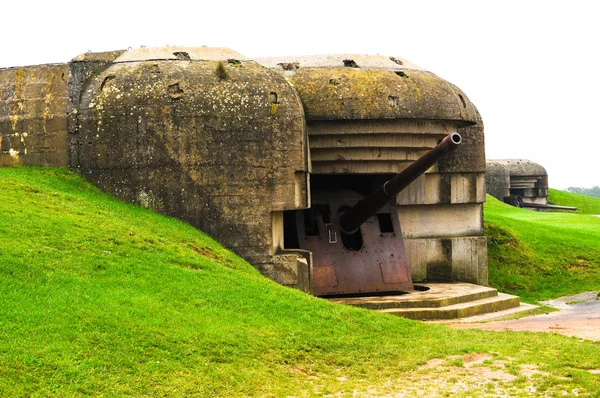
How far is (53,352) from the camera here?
6.41 meters

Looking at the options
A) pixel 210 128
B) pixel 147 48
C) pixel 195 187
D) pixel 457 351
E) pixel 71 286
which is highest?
pixel 147 48

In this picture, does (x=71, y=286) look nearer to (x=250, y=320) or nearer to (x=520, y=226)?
(x=250, y=320)

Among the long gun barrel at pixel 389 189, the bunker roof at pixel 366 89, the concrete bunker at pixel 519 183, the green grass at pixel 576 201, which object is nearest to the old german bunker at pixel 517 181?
the concrete bunker at pixel 519 183

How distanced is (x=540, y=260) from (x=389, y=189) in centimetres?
661

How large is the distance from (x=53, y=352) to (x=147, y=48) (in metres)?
8.09

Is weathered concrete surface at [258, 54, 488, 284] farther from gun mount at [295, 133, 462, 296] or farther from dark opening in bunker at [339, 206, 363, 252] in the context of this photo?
dark opening in bunker at [339, 206, 363, 252]

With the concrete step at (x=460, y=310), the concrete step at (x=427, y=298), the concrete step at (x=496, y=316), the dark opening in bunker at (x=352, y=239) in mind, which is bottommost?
the concrete step at (x=496, y=316)

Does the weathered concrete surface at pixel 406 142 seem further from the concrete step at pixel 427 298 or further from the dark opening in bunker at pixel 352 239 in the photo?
the concrete step at pixel 427 298

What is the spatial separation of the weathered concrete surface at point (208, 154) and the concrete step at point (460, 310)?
58.7 inches

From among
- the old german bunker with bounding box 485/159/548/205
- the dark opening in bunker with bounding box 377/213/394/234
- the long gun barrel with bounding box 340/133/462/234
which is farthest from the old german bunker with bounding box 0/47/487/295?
the old german bunker with bounding box 485/159/548/205

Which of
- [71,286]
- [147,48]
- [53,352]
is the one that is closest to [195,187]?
[147,48]

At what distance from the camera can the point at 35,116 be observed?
1304cm

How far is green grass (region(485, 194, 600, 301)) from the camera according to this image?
1789 cm

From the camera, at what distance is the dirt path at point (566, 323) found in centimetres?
1008
